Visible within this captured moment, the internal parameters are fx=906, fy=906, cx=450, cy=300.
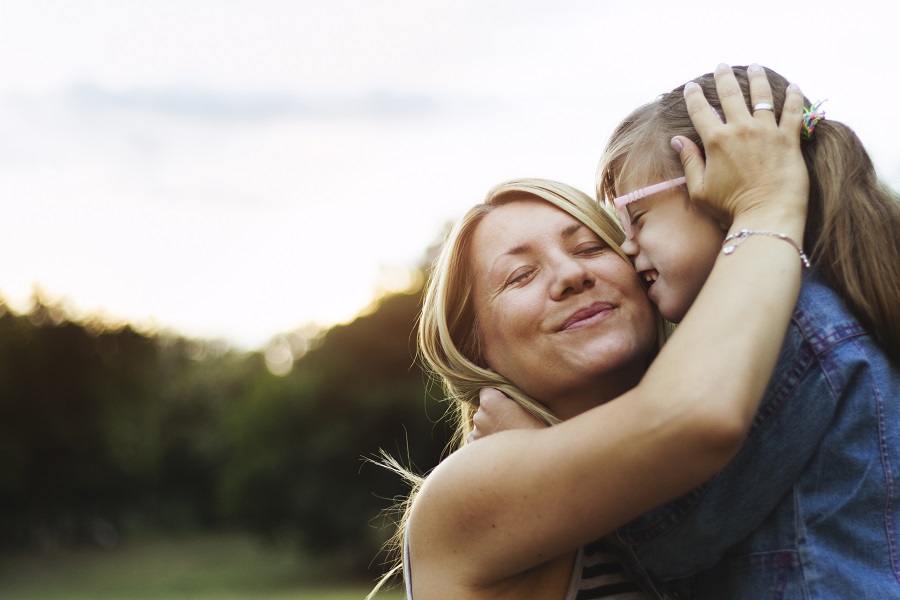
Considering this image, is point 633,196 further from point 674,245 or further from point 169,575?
point 169,575

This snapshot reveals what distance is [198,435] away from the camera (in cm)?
6247

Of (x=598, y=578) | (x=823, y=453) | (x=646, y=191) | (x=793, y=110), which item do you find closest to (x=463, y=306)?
(x=646, y=191)

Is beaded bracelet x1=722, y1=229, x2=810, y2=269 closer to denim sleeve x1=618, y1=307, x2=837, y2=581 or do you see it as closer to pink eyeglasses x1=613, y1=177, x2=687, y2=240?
denim sleeve x1=618, y1=307, x2=837, y2=581

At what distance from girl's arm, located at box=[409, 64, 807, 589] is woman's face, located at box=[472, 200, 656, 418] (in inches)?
22.4

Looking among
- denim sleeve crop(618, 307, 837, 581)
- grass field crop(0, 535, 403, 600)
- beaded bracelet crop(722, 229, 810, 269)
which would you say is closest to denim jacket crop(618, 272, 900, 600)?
denim sleeve crop(618, 307, 837, 581)

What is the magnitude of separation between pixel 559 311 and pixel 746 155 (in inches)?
34.0

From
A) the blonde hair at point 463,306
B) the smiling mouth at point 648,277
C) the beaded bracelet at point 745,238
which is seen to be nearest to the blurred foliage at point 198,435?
the blonde hair at point 463,306

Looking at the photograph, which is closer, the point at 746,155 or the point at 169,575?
the point at 746,155

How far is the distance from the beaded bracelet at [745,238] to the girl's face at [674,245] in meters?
0.34

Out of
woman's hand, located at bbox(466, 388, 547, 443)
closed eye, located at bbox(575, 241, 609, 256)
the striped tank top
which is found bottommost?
the striped tank top

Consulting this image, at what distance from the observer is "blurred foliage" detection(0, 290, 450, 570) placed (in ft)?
120

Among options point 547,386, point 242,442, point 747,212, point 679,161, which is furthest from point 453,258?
point 242,442

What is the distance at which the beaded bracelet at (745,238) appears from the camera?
7.99 feet

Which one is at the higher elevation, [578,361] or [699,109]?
[699,109]
